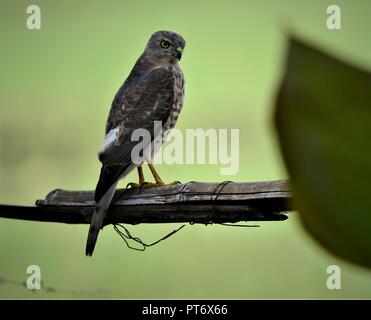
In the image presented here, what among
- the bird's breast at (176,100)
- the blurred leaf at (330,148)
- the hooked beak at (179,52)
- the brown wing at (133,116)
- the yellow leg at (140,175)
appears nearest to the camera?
the blurred leaf at (330,148)

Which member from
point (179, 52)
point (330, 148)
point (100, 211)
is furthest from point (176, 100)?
point (330, 148)

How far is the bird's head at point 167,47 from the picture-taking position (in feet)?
8.16

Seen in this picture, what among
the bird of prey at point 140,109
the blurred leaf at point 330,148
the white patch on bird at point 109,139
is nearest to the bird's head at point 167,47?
the bird of prey at point 140,109

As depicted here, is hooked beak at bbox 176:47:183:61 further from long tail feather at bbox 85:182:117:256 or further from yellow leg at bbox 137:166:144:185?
long tail feather at bbox 85:182:117:256

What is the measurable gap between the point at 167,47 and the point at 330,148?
2465mm

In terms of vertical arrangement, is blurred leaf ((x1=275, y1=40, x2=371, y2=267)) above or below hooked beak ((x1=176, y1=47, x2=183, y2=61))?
below

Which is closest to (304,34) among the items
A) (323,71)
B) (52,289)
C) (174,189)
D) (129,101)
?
(323,71)

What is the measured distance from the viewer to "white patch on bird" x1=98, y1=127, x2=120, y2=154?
6.79 ft

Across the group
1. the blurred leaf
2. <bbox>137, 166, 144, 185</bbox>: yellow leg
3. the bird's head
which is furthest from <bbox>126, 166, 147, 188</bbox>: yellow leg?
the blurred leaf

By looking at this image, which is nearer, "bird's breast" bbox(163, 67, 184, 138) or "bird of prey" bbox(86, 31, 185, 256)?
"bird of prey" bbox(86, 31, 185, 256)

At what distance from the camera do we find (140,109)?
2205 mm

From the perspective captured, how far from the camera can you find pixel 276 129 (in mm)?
73

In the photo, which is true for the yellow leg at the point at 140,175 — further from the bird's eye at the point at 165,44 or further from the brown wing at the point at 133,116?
the bird's eye at the point at 165,44

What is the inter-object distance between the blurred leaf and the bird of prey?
6.10 ft
